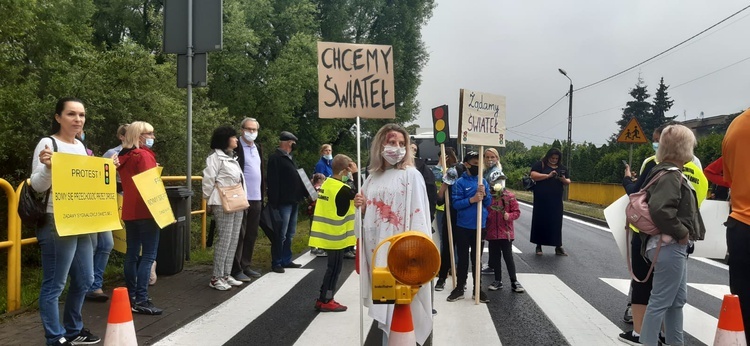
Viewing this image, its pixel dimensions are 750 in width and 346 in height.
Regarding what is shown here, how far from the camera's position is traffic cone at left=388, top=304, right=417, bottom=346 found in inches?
121

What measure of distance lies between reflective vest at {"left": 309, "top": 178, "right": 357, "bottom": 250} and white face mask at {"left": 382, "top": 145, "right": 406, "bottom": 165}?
183 cm

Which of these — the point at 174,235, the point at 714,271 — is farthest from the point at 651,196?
the point at 714,271

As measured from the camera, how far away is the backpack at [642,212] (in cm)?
459

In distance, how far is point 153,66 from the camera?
46.1 ft

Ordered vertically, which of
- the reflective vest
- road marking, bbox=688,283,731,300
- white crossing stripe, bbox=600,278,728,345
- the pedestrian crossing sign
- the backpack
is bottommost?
road marking, bbox=688,283,731,300

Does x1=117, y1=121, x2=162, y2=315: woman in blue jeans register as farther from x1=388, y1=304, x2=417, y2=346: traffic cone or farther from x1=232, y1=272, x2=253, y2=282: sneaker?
x1=388, y1=304, x2=417, y2=346: traffic cone

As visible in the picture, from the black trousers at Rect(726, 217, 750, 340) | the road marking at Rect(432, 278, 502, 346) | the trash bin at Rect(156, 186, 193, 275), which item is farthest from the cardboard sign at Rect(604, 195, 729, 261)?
the trash bin at Rect(156, 186, 193, 275)

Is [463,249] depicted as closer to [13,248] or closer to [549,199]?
[549,199]

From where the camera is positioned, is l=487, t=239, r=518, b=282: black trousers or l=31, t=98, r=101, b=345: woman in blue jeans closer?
l=31, t=98, r=101, b=345: woman in blue jeans

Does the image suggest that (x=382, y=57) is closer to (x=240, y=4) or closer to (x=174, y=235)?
(x=174, y=235)

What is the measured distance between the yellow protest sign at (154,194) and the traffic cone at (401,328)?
325 cm

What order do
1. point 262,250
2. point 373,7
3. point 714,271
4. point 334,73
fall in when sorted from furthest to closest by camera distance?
point 373,7, point 262,250, point 714,271, point 334,73

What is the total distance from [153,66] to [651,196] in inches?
479

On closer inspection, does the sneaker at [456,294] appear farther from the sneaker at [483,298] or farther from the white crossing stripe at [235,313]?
Result: the white crossing stripe at [235,313]
